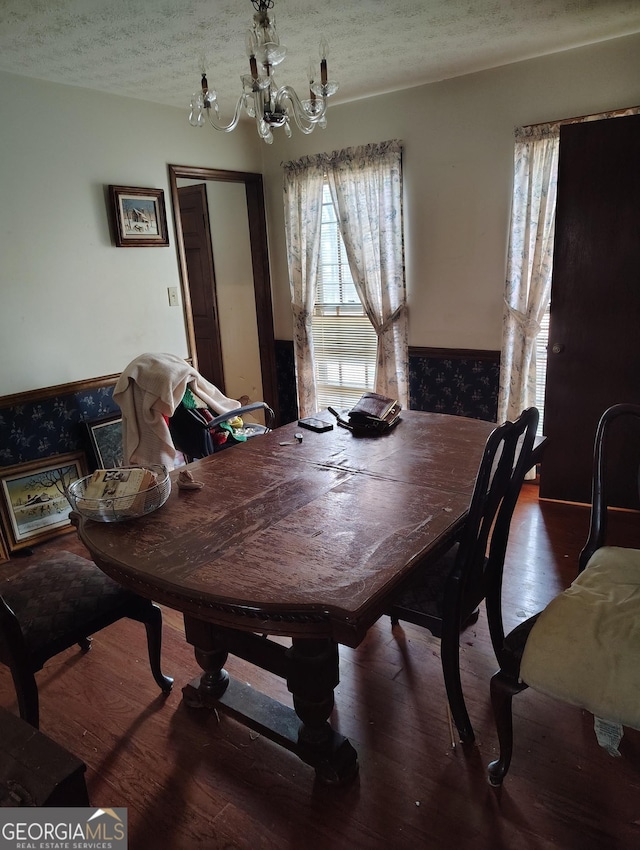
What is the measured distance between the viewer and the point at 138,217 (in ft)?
11.7

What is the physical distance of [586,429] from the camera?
3.18 meters

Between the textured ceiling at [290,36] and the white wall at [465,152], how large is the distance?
0.12m

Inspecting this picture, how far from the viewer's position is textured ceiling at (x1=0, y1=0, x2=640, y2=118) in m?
2.30

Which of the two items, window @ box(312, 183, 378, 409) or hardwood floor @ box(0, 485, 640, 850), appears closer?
hardwood floor @ box(0, 485, 640, 850)

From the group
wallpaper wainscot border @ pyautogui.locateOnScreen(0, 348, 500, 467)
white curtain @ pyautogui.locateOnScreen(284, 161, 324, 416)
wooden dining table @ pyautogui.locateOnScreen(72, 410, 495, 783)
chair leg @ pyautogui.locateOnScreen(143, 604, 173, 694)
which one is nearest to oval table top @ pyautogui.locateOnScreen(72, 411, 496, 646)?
wooden dining table @ pyautogui.locateOnScreen(72, 410, 495, 783)

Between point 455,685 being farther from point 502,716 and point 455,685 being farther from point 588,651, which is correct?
point 588,651

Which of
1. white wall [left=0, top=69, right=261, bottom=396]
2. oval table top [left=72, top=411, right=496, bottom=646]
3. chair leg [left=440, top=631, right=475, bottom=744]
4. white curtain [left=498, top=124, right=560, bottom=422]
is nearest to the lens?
oval table top [left=72, top=411, right=496, bottom=646]

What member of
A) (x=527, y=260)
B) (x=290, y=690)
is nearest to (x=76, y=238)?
(x=527, y=260)

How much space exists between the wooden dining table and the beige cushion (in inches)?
13.1

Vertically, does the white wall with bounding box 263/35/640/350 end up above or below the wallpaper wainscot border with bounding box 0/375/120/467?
above

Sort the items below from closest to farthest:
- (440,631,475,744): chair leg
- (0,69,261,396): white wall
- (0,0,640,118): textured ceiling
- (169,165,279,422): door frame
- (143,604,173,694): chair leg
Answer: (440,631,475,744): chair leg, (143,604,173,694): chair leg, (0,0,640,118): textured ceiling, (0,69,261,396): white wall, (169,165,279,422): door frame

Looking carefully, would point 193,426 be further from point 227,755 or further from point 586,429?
point 586,429

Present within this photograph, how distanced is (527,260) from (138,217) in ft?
7.89

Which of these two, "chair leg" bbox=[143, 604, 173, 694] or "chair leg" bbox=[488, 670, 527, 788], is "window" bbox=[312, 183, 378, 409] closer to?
"chair leg" bbox=[143, 604, 173, 694]
